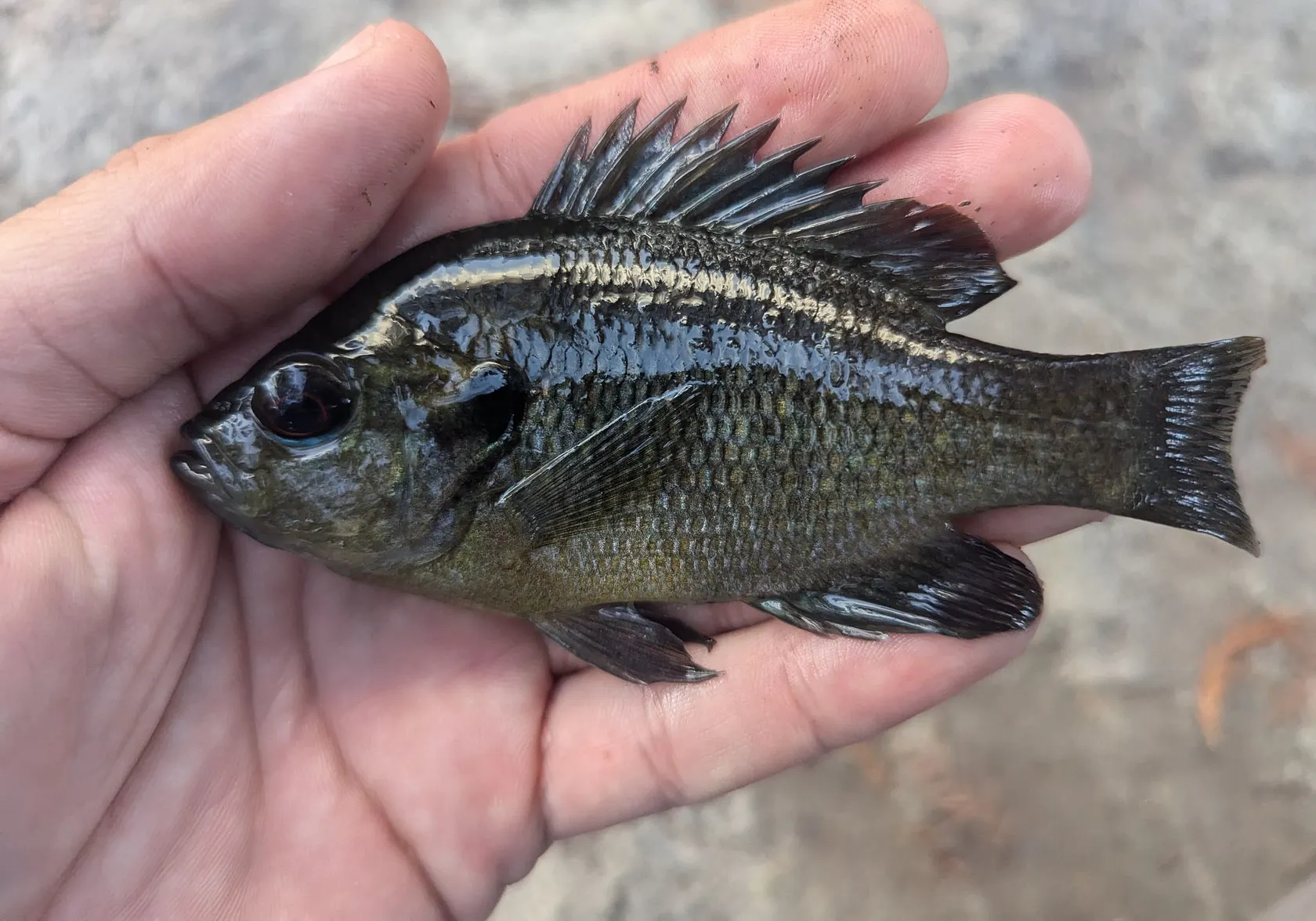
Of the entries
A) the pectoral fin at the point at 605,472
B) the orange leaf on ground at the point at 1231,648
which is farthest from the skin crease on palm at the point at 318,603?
the orange leaf on ground at the point at 1231,648

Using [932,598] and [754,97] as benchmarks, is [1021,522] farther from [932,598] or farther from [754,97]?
[754,97]

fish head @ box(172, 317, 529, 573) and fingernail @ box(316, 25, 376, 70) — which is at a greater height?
fingernail @ box(316, 25, 376, 70)

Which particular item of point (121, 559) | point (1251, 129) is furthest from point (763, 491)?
point (1251, 129)

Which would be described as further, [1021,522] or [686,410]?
[1021,522]

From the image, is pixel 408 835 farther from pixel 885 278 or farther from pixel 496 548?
pixel 885 278

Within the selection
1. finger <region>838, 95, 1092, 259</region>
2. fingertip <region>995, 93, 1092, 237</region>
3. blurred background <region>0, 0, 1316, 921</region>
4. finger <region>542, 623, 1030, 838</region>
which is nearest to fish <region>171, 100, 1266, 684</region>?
finger <region>542, 623, 1030, 838</region>

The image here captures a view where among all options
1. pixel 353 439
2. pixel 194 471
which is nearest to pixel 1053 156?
pixel 353 439

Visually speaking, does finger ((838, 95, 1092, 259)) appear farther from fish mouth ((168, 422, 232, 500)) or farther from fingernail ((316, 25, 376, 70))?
fish mouth ((168, 422, 232, 500))
